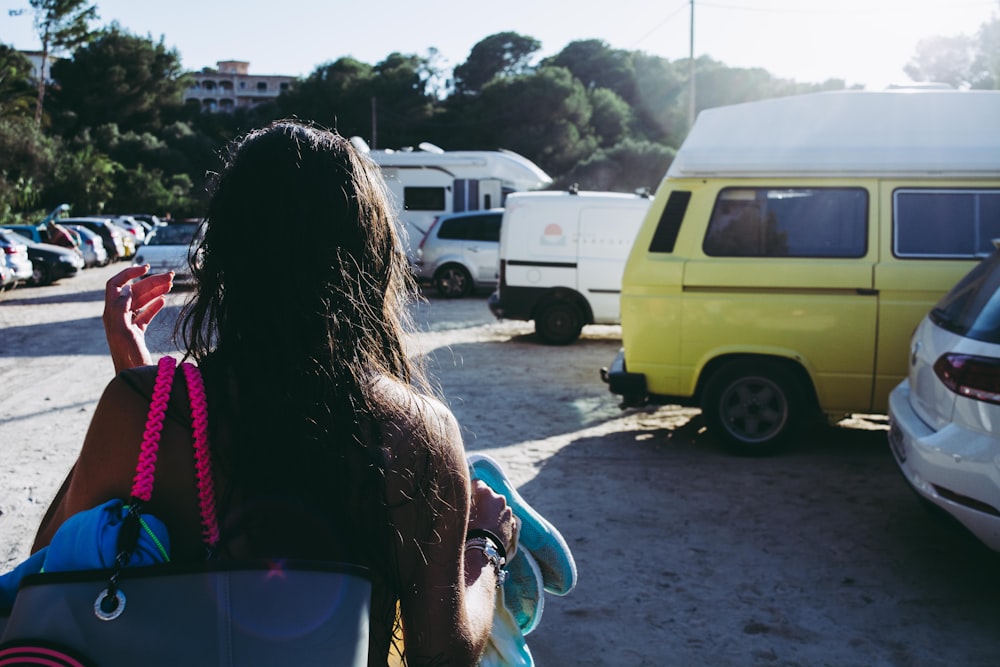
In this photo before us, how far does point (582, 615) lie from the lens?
13.5 ft

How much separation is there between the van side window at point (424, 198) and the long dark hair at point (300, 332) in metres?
20.2

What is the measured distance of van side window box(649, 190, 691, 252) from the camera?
6746 mm

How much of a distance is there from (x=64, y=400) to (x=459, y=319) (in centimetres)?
752

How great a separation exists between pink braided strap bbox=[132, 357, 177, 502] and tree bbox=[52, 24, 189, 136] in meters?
66.0

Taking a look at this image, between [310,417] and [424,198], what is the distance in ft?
67.6

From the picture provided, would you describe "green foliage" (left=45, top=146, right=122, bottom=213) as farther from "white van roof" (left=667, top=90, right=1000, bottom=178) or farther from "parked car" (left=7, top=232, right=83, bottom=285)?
"white van roof" (left=667, top=90, right=1000, bottom=178)

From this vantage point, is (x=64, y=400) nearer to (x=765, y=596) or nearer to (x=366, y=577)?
(x=765, y=596)

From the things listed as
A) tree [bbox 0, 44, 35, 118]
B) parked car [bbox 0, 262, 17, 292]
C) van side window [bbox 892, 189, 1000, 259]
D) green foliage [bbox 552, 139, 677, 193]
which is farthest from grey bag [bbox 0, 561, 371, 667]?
tree [bbox 0, 44, 35, 118]

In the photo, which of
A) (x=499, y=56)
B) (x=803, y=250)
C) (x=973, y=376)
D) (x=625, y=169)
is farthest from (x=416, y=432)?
(x=499, y=56)

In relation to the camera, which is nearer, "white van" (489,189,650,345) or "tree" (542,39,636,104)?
"white van" (489,189,650,345)

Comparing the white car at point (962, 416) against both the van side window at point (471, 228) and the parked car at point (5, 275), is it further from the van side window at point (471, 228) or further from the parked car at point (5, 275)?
the parked car at point (5, 275)

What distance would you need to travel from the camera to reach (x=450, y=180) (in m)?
21.5

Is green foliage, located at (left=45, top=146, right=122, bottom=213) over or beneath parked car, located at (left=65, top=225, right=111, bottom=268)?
over

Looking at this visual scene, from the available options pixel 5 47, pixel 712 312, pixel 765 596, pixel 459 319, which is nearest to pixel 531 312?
pixel 459 319
